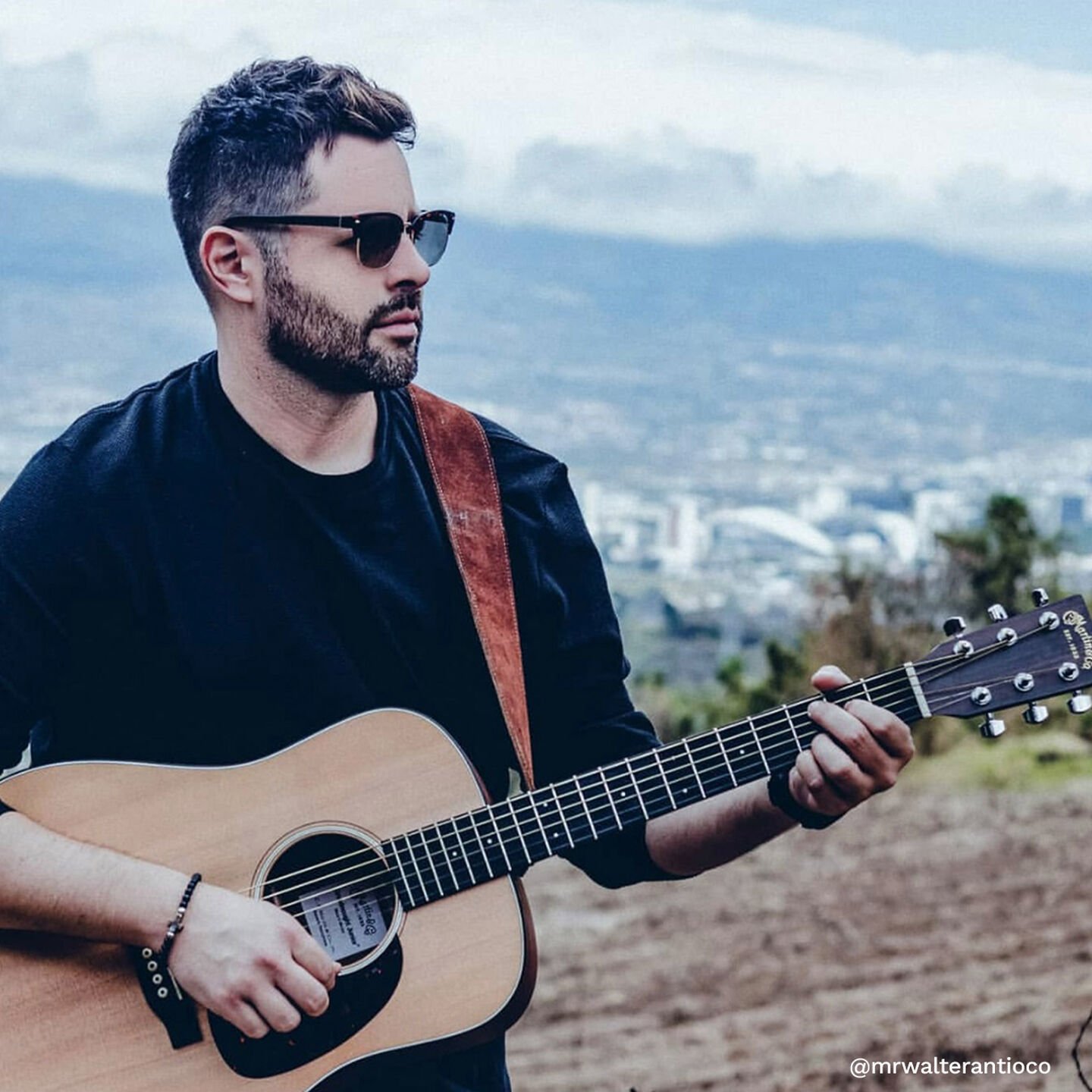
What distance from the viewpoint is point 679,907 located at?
23.1ft

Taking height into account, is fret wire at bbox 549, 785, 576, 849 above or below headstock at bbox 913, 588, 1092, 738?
below

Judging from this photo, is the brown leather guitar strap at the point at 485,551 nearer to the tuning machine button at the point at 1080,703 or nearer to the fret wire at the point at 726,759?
the fret wire at the point at 726,759

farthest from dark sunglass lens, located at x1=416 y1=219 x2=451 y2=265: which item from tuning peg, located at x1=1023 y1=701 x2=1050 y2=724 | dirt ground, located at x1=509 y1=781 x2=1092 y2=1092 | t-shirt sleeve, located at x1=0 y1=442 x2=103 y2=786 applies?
dirt ground, located at x1=509 y1=781 x2=1092 y2=1092

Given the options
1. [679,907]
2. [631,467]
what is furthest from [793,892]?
[631,467]

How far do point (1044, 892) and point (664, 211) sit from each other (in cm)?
1678

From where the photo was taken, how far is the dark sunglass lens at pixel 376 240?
2189 mm

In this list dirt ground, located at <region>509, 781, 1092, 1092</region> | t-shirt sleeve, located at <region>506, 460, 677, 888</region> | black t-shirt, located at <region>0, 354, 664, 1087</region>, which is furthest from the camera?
dirt ground, located at <region>509, 781, 1092, 1092</region>

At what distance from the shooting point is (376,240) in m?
2.19

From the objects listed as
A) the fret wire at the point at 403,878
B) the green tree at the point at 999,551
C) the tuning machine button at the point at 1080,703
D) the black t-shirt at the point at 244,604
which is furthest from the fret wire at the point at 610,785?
the green tree at the point at 999,551

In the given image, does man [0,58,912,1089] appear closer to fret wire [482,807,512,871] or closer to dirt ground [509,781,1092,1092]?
fret wire [482,807,512,871]

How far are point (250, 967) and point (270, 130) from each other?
4.18 ft

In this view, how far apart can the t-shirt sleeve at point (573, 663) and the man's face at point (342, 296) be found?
0.35 meters

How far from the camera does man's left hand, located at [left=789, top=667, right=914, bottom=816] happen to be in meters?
2.10

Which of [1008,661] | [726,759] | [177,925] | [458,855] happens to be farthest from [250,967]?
[1008,661]
